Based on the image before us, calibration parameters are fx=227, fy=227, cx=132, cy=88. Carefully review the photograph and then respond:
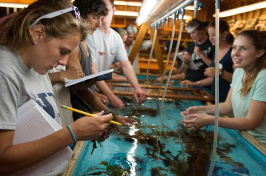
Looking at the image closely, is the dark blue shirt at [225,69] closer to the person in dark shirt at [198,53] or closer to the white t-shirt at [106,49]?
the person in dark shirt at [198,53]

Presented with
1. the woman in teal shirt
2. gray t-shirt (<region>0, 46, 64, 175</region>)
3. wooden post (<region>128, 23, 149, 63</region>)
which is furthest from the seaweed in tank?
wooden post (<region>128, 23, 149, 63</region>)

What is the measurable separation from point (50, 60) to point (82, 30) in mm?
241

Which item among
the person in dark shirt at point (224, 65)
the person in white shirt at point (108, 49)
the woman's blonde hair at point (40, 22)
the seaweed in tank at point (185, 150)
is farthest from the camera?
the person in dark shirt at point (224, 65)

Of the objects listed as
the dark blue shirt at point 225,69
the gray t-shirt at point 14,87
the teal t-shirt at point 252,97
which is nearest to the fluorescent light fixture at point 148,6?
the teal t-shirt at point 252,97

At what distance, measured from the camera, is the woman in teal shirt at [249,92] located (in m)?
1.81

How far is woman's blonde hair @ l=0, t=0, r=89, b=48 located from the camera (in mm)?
975

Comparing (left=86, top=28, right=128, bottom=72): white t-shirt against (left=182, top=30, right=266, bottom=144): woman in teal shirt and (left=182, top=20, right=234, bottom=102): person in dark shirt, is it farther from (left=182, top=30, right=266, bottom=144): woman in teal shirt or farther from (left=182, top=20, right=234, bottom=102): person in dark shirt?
(left=182, top=30, right=266, bottom=144): woman in teal shirt

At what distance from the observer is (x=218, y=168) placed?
1330mm

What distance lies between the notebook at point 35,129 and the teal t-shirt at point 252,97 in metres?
1.56

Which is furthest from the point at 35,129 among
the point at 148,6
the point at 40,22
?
the point at 148,6

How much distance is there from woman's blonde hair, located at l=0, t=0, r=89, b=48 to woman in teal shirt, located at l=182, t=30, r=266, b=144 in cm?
116

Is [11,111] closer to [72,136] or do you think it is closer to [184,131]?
[72,136]

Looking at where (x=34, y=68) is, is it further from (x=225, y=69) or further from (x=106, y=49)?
(x=225, y=69)

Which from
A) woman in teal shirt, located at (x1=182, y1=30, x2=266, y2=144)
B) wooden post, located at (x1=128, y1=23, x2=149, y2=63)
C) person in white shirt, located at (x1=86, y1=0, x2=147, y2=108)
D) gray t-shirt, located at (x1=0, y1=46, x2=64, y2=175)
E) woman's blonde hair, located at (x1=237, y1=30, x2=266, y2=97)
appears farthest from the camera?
wooden post, located at (x1=128, y1=23, x2=149, y2=63)
